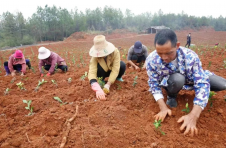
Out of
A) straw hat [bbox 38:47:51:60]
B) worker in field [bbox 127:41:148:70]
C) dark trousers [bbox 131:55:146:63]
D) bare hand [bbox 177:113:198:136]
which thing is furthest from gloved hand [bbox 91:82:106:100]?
dark trousers [bbox 131:55:146:63]

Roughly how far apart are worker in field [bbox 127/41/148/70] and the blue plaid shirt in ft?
7.12

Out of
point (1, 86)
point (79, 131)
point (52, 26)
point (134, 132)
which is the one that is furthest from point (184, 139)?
point (52, 26)

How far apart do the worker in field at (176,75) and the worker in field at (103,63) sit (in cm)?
79

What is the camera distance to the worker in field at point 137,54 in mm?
3973

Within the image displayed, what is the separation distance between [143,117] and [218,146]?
0.72 metres

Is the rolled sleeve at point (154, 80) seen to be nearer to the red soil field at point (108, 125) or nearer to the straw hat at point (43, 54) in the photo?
the red soil field at point (108, 125)

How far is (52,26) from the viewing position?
33.0 metres

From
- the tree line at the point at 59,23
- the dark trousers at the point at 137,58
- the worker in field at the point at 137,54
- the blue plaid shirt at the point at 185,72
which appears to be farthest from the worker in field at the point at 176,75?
the tree line at the point at 59,23

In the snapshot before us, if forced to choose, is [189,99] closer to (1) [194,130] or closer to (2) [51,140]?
(1) [194,130]

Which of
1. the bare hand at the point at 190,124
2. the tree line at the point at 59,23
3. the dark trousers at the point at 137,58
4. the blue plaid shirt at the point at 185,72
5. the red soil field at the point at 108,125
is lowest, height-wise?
the red soil field at the point at 108,125

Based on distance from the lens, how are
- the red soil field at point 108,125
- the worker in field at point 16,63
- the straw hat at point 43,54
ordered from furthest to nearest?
the worker in field at point 16,63 < the straw hat at point 43,54 < the red soil field at point 108,125

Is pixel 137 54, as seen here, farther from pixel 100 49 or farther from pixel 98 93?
pixel 98 93

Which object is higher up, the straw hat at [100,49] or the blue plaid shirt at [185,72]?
the straw hat at [100,49]

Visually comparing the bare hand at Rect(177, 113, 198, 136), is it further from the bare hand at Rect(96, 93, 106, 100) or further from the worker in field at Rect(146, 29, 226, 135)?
the bare hand at Rect(96, 93, 106, 100)
